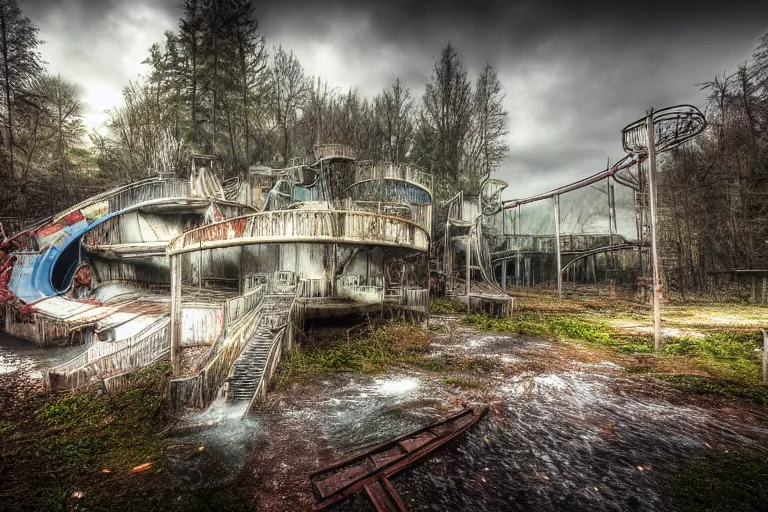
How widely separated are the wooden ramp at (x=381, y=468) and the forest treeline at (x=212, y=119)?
82.3 feet

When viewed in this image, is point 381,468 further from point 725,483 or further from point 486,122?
point 486,122

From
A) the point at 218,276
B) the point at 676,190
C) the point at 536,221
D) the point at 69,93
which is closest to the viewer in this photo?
the point at 218,276

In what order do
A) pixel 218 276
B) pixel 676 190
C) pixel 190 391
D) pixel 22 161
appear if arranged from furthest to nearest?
1. pixel 676 190
2. pixel 22 161
3. pixel 218 276
4. pixel 190 391

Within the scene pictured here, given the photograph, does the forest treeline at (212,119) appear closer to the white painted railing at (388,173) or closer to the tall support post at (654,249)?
the white painted railing at (388,173)

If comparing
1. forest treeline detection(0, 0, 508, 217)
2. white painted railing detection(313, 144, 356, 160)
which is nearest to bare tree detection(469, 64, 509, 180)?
forest treeline detection(0, 0, 508, 217)

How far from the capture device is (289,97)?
100ft

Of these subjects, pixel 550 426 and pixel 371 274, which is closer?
pixel 550 426

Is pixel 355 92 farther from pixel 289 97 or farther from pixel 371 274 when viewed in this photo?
pixel 371 274

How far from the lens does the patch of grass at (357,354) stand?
9008 mm

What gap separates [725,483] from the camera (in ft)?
13.8

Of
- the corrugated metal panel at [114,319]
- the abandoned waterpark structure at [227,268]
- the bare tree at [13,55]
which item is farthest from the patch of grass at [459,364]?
the bare tree at [13,55]

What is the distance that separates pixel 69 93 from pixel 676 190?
50920 mm

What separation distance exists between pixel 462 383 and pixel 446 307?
37.4 feet

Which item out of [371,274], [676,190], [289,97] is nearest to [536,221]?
[676,190]
